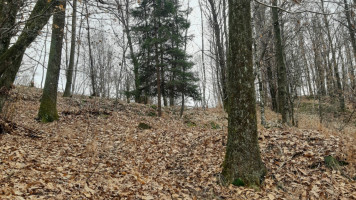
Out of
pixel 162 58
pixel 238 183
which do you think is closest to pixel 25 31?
pixel 238 183

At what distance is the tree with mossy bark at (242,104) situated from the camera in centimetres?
475

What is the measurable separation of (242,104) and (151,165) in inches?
122

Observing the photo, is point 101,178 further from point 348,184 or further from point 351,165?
point 351,165

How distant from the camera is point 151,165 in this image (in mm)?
6160

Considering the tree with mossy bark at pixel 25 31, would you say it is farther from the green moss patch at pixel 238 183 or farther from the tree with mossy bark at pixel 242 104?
the green moss patch at pixel 238 183

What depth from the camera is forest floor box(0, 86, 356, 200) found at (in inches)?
167

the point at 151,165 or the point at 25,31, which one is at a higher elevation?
the point at 25,31

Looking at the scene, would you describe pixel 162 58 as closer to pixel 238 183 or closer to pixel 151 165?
pixel 151 165

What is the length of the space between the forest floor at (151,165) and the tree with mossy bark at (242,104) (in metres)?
0.34

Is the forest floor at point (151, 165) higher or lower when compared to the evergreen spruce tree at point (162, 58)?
lower

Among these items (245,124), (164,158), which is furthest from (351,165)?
(164,158)

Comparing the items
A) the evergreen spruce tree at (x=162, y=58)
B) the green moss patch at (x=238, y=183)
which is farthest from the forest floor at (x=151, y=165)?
the evergreen spruce tree at (x=162, y=58)

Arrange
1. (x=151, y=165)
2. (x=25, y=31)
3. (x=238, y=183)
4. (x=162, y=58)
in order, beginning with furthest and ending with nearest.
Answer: (x=162, y=58) < (x=151, y=165) < (x=238, y=183) < (x=25, y=31)

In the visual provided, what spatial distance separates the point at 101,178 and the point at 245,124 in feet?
11.2
